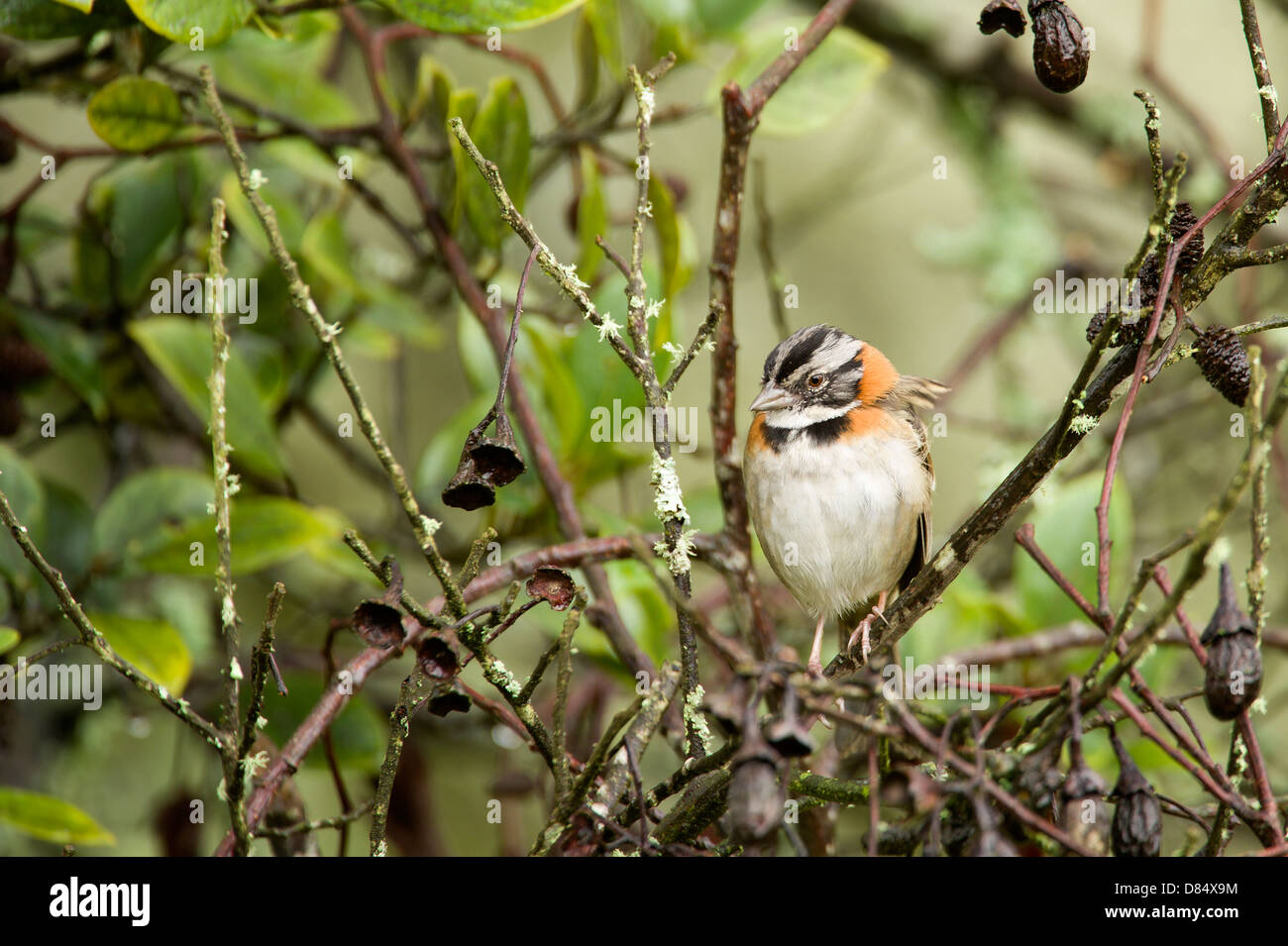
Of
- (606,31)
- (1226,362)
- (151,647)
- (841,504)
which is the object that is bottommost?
(151,647)

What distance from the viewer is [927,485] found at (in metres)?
2.30

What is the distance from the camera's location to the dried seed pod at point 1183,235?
3.95ft

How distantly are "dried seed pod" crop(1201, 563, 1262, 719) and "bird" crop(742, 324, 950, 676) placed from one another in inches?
44.0

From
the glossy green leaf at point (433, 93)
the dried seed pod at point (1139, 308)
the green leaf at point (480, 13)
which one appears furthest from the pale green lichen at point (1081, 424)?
the glossy green leaf at point (433, 93)

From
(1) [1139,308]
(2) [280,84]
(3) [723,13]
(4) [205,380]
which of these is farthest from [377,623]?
(2) [280,84]

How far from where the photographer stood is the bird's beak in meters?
2.23

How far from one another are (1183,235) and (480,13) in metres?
1.03

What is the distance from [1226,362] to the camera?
3.91 ft

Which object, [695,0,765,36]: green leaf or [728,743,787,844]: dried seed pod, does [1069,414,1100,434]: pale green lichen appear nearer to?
[728,743,787,844]: dried seed pod

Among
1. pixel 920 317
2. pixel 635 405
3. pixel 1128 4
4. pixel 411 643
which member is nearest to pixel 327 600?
pixel 635 405

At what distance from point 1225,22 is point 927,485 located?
236cm

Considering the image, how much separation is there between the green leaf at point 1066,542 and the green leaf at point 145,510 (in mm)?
1600

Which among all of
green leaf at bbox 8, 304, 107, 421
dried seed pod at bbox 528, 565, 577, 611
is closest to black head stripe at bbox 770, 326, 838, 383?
dried seed pod at bbox 528, 565, 577, 611

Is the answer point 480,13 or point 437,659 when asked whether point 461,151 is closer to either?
point 480,13
